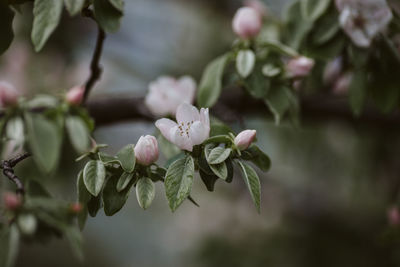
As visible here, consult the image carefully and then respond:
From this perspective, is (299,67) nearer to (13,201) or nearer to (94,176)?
(94,176)

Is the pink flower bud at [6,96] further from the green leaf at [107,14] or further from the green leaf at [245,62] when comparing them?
the green leaf at [245,62]

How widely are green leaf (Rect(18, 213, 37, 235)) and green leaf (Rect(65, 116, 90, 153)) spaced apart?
151mm

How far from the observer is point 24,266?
2.85 metres

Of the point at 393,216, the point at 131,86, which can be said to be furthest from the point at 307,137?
the point at 131,86

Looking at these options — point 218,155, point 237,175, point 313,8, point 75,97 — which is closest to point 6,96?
point 75,97

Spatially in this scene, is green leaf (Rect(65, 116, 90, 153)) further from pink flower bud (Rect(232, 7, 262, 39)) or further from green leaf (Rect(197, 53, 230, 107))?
pink flower bud (Rect(232, 7, 262, 39))

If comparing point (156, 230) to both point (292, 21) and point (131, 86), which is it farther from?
point (292, 21)

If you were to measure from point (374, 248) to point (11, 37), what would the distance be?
153 centimetres

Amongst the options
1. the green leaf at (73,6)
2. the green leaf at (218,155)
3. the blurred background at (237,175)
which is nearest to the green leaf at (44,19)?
the green leaf at (73,6)

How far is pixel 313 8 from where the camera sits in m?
0.94

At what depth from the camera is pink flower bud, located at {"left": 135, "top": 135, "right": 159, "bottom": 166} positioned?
26.1 inches

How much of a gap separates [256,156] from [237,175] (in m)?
1.19

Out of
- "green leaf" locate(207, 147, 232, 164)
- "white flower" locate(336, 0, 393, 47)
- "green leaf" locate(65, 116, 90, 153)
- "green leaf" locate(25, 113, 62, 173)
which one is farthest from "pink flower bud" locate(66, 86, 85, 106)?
"white flower" locate(336, 0, 393, 47)

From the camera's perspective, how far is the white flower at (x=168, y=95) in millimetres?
981
